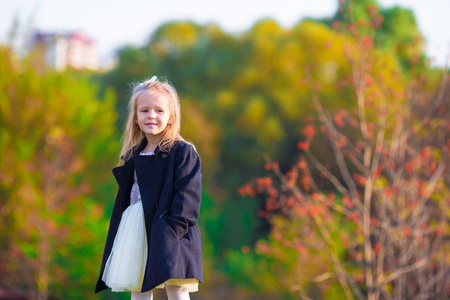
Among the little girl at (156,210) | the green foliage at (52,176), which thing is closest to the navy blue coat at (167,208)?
the little girl at (156,210)

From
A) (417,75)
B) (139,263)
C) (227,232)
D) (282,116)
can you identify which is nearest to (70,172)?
(227,232)

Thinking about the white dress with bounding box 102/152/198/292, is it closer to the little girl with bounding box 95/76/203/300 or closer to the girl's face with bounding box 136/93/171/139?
the little girl with bounding box 95/76/203/300

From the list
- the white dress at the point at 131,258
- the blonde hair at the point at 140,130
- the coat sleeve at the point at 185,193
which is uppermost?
the blonde hair at the point at 140,130

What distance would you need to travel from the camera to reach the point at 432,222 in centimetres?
670

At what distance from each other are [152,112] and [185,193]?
1.10 feet

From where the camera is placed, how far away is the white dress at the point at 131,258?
6.84 ft

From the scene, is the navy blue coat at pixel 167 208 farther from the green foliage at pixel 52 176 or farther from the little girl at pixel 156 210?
the green foliage at pixel 52 176

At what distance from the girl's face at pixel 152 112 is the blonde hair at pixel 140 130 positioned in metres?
0.02

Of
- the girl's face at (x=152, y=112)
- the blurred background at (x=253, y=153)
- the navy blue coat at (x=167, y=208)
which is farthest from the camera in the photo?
the blurred background at (x=253, y=153)

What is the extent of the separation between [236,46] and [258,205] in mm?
4094

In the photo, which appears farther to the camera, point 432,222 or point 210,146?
point 210,146

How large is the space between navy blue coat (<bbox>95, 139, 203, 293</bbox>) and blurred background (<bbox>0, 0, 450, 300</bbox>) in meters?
2.96

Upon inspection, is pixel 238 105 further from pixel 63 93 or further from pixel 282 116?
pixel 63 93

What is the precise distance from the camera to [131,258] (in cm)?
210
